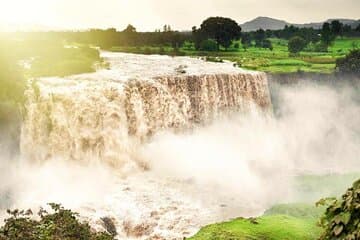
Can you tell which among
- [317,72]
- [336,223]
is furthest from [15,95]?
[317,72]

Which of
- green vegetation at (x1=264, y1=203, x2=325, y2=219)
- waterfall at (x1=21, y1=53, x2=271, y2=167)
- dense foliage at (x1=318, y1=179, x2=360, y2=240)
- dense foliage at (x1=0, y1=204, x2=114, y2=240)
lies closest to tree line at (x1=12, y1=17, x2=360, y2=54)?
waterfall at (x1=21, y1=53, x2=271, y2=167)

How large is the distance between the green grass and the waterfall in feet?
34.8

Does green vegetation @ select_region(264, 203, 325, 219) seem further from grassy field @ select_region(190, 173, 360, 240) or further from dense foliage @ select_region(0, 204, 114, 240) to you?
dense foliage @ select_region(0, 204, 114, 240)

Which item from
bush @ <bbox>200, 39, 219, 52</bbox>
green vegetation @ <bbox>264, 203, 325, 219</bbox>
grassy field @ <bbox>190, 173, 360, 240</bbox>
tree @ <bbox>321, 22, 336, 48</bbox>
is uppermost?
tree @ <bbox>321, 22, 336, 48</bbox>

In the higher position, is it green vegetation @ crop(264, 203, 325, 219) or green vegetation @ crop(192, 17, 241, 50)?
green vegetation @ crop(192, 17, 241, 50)

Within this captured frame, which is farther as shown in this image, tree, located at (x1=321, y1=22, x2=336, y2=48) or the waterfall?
tree, located at (x1=321, y1=22, x2=336, y2=48)

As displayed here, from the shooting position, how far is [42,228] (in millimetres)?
6164

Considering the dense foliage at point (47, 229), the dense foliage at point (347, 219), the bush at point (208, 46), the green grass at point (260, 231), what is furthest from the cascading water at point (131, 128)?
the bush at point (208, 46)

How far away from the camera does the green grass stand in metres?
8.09

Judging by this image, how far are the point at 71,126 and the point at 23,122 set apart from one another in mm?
1703

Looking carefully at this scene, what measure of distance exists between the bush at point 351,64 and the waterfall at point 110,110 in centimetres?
1057

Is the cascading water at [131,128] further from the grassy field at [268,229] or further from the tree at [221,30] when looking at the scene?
the tree at [221,30]

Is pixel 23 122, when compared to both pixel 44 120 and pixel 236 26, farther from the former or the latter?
pixel 236 26

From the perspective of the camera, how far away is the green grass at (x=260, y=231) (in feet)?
26.6
